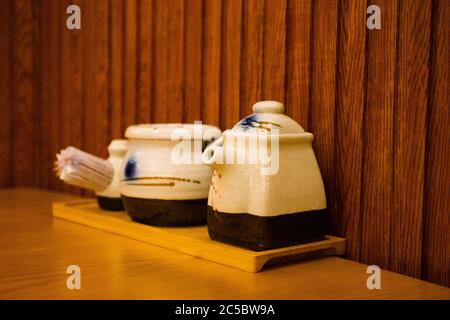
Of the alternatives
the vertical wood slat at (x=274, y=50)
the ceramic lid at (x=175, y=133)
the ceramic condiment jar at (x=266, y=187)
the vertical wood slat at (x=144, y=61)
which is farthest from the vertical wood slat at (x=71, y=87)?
the ceramic condiment jar at (x=266, y=187)

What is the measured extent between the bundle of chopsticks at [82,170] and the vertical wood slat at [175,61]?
24 centimetres

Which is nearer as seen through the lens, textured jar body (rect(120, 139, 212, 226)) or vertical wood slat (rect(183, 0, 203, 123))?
textured jar body (rect(120, 139, 212, 226))

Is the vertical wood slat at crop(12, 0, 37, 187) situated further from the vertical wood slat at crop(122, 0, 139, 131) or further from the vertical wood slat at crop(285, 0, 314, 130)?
the vertical wood slat at crop(285, 0, 314, 130)

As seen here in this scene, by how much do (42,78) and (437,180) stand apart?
142 cm

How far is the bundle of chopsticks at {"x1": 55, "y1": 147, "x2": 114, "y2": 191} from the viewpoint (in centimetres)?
125

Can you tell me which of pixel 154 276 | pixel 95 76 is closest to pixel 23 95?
pixel 95 76

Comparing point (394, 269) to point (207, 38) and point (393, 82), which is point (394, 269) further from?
point (207, 38)

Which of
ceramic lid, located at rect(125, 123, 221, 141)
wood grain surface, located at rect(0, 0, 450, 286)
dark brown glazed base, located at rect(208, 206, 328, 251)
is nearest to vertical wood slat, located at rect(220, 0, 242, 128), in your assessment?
wood grain surface, located at rect(0, 0, 450, 286)

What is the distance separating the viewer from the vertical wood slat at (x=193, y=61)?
54.4 inches

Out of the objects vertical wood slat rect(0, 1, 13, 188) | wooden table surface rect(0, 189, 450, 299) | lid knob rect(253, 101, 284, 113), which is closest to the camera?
wooden table surface rect(0, 189, 450, 299)

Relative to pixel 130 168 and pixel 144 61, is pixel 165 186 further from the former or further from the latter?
pixel 144 61

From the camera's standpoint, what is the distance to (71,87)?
5.93ft

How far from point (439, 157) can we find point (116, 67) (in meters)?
1.00
